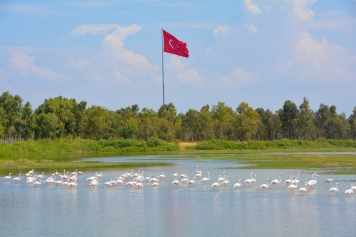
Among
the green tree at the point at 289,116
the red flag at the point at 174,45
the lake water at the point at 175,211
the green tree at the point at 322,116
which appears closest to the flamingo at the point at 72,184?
the lake water at the point at 175,211

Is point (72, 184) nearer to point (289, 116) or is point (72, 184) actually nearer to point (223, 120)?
point (223, 120)

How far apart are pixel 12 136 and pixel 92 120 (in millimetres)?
13703

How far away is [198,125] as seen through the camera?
106062 millimetres

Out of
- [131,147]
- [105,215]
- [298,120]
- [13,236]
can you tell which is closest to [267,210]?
[105,215]

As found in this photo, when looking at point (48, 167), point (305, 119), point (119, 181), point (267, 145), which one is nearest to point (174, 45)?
point (48, 167)

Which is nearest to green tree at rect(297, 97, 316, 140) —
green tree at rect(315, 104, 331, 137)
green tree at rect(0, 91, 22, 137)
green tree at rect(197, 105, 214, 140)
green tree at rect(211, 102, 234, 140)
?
green tree at rect(315, 104, 331, 137)

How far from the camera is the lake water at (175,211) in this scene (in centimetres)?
2058

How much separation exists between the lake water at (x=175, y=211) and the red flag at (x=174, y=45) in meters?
29.8

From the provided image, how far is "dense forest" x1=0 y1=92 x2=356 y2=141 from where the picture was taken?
95875mm

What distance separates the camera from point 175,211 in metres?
24.3

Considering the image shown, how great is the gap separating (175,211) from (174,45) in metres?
38.9

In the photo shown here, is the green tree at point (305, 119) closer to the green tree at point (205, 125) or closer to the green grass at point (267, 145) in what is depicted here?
the green grass at point (267, 145)

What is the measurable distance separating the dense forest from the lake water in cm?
6322

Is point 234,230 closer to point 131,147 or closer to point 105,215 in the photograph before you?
point 105,215
